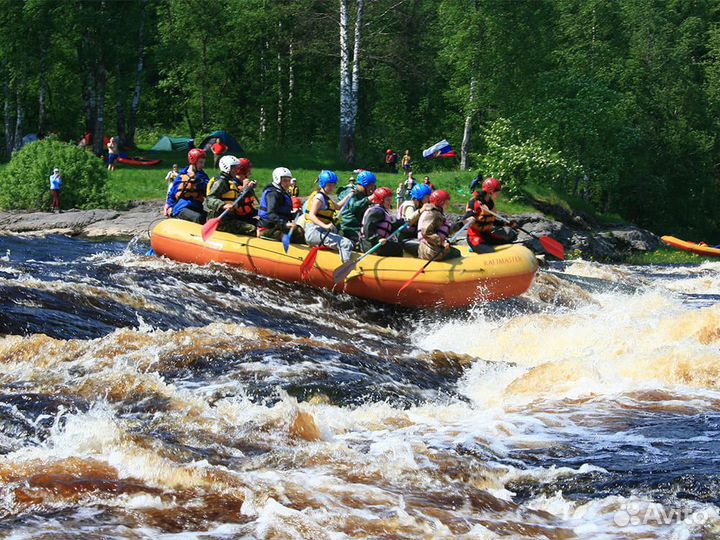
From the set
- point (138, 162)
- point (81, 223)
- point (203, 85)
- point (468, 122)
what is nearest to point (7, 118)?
point (138, 162)

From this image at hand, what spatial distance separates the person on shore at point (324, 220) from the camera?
11.5 metres

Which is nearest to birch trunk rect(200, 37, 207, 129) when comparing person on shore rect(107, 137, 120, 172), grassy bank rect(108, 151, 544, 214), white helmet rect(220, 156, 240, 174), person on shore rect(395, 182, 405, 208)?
grassy bank rect(108, 151, 544, 214)

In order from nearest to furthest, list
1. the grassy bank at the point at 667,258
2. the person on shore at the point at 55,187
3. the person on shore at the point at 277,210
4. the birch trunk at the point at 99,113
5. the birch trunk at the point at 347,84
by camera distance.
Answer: the person on shore at the point at 277,210 < the person on shore at the point at 55,187 < the grassy bank at the point at 667,258 < the birch trunk at the point at 99,113 < the birch trunk at the point at 347,84

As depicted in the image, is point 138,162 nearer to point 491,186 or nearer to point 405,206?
point 405,206

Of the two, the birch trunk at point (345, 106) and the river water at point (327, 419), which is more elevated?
the birch trunk at point (345, 106)

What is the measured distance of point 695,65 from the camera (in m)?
→ 38.4

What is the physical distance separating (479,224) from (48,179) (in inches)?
548

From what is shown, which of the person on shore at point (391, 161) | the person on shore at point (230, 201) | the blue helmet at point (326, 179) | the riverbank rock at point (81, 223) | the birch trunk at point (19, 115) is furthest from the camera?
the person on shore at point (391, 161)

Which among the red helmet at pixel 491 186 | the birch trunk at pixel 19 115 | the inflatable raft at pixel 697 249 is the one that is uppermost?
the birch trunk at pixel 19 115

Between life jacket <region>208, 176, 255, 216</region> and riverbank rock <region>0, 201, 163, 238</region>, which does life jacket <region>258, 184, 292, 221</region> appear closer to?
life jacket <region>208, 176, 255, 216</region>

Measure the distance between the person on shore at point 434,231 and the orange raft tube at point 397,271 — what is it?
160mm

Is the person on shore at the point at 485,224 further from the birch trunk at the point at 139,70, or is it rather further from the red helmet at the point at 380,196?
the birch trunk at the point at 139,70

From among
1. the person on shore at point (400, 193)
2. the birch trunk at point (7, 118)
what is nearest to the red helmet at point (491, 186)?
the person on shore at point (400, 193)

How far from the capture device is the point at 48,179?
23.0m
